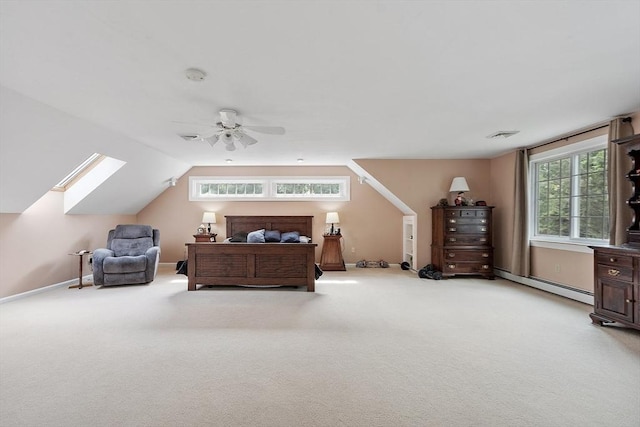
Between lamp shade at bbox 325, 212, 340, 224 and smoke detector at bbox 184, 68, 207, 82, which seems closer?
smoke detector at bbox 184, 68, 207, 82

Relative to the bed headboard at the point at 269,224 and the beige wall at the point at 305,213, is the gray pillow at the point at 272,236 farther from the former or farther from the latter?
the beige wall at the point at 305,213

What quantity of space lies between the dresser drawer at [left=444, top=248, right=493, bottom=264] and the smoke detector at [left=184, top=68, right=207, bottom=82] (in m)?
5.04

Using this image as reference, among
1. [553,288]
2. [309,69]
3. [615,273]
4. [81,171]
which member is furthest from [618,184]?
[81,171]

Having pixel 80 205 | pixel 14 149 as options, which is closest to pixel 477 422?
pixel 14 149

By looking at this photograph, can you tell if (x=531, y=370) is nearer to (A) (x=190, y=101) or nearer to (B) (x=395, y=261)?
(A) (x=190, y=101)

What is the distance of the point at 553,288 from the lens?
14.9 feet

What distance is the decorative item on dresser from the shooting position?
9.65ft

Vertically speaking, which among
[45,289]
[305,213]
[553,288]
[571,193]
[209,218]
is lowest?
[45,289]

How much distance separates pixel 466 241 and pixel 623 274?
8.63 feet

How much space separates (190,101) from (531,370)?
156 inches

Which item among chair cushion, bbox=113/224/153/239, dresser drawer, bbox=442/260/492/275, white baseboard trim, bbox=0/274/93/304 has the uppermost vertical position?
chair cushion, bbox=113/224/153/239

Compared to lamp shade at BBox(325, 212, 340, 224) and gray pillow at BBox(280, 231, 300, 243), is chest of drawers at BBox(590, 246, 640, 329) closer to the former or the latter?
lamp shade at BBox(325, 212, 340, 224)

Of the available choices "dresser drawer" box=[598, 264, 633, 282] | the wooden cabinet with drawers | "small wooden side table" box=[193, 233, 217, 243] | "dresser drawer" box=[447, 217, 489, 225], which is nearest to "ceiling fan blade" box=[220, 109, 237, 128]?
"small wooden side table" box=[193, 233, 217, 243]

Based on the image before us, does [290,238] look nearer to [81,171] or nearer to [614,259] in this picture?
[81,171]
